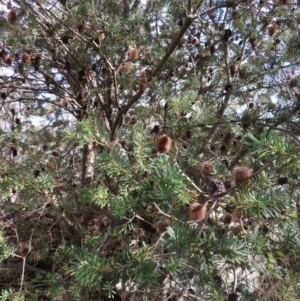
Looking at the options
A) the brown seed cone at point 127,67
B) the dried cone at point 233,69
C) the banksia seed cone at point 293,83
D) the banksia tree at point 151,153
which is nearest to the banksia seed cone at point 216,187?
the banksia tree at point 151,153

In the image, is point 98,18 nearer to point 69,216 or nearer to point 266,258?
point 69,216

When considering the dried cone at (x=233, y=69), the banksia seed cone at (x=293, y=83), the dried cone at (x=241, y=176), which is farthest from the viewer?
the dried cone at (x=233, y=69)

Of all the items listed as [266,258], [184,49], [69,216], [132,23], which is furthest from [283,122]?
[69,216]

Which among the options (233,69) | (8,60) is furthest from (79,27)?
(233,69)

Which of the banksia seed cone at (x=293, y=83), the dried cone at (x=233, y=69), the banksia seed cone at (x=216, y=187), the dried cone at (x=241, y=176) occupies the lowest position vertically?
the banksia seed cone at (x=216, y=187)

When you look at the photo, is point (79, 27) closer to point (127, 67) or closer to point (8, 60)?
point (127, 67)

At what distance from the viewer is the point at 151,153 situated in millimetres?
1312

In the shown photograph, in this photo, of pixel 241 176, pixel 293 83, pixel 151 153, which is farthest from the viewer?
pixel 293 83

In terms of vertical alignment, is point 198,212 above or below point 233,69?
below

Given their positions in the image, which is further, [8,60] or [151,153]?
[8,60]

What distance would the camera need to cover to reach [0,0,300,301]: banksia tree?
0.99m

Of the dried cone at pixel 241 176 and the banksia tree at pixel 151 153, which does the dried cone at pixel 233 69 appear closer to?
the banksia tree at pixel 151 153

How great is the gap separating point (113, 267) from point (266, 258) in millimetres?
727

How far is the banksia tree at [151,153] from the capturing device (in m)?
0.99
